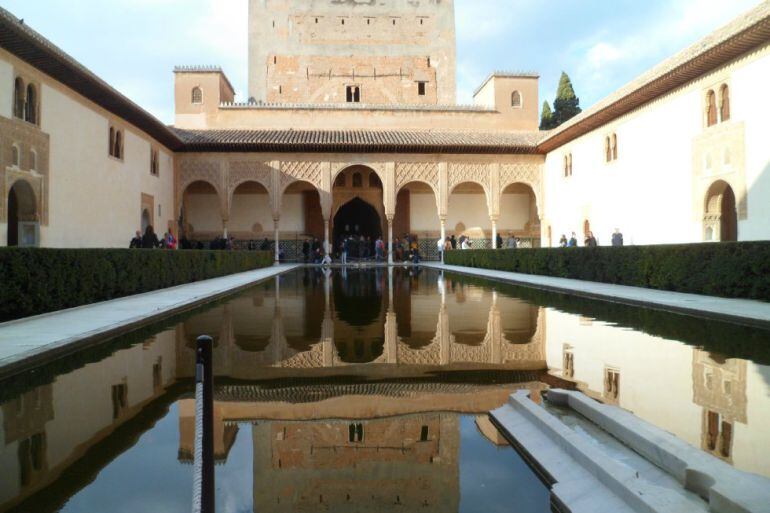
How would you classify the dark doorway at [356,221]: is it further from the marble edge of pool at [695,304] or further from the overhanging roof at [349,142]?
the marble edge of pool at [695,304]

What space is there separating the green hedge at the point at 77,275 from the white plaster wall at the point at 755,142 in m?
11.3

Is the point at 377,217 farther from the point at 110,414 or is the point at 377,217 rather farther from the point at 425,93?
the point at 110,414

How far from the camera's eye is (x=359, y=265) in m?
24.9

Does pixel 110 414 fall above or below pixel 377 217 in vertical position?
below

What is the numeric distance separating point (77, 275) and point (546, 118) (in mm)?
→ 34411

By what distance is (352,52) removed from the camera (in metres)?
30.3

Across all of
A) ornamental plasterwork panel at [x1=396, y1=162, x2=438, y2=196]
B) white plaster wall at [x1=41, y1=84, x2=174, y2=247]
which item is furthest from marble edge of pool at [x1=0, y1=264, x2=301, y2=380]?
ornamental plasterwork panel at [x1=396, y1=162, x2=438, y2=196]

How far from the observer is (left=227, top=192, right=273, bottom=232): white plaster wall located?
995 inches

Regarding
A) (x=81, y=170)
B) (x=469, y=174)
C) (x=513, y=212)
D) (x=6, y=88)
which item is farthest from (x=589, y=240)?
(x=6, y=88)

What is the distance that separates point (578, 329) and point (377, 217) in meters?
22.8

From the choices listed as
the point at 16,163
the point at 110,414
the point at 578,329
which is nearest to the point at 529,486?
the point at 110,414

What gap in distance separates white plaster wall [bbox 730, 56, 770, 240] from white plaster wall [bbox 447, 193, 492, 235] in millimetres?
14344

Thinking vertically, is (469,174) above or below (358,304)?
above

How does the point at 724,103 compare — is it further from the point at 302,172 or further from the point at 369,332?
the point at 302,172
